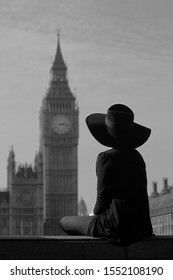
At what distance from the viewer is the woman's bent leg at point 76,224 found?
4680 millimetres

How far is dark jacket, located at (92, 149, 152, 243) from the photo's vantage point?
4.49 metres

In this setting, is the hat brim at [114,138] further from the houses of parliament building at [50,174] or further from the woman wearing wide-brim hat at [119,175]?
the houses of parliament building at [50,174]

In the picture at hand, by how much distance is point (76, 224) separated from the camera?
475 cm

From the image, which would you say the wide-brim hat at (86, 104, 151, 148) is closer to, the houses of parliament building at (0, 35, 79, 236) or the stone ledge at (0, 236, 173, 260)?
the stone ledge at (0, 236, 173, 260)

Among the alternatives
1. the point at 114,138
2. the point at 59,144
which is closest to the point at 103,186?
the point at 114,138

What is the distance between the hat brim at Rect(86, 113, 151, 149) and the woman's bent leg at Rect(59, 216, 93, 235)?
0.46m

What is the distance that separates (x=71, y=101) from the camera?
242ft

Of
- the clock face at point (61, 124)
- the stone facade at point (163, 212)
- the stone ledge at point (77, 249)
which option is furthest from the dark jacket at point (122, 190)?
the clock face at point (61, 124)

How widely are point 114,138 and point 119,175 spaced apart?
22 centimetres

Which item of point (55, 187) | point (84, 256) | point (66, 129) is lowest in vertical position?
point (84, 256)

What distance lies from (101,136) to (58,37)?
7453 centimetres

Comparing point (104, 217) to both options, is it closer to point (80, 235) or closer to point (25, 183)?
point (80, 235)

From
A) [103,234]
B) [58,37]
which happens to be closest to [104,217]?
[103,234]

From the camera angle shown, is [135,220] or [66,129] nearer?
[135,220]
